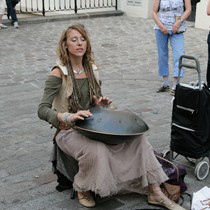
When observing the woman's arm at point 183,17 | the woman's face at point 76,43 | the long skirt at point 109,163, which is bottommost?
the long skirt at point 109,163

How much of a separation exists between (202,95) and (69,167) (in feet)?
4.05

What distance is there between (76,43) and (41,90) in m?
3.56

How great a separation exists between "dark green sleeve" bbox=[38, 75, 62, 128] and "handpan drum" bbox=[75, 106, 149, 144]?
0.21 meters

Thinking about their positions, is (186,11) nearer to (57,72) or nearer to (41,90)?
(41,90)

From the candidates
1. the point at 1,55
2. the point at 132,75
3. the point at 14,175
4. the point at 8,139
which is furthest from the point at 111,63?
the point at 14,175

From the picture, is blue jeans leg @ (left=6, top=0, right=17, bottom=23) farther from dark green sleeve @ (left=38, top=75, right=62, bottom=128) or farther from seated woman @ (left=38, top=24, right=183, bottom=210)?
dark green sleeve @ (left=38, top=75, right=62, bottom=128)

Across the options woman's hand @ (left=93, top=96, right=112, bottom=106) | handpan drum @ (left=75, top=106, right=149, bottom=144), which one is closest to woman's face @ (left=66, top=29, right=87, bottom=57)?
woman's hand @ (left=93, top=96, right=112, bottom=106)

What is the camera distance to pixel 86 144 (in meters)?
3.51

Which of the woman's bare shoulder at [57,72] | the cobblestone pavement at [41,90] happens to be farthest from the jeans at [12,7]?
the woman's bare shoulder at [57,72]

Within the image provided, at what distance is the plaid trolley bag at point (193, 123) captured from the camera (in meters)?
3.94

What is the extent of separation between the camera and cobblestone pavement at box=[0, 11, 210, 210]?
3967 millimetres

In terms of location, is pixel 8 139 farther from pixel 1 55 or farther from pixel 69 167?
pixel 1 55

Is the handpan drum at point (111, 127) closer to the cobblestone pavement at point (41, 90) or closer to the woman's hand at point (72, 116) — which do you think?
the woman's hand at point (72, 116)

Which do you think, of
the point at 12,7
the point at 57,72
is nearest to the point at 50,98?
the point at 57,72
